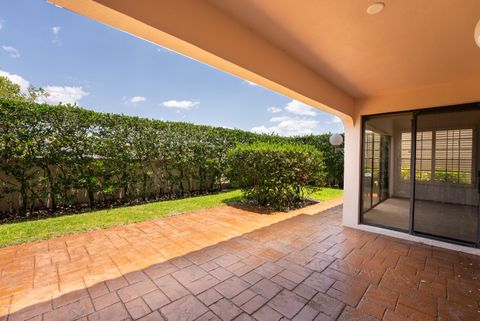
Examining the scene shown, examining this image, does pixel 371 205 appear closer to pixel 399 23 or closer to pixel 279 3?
pixel 399 23

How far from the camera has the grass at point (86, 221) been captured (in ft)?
11.8

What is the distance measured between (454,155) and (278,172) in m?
3.46

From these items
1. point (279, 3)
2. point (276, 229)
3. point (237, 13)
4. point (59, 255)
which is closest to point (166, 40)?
point (237, 13)

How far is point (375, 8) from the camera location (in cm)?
171

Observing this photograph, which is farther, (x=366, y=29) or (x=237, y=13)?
(x=366, y=29)

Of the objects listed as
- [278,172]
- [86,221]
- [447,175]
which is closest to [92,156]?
[86,221]

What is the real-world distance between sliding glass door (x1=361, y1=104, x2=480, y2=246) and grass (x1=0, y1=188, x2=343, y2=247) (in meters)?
4.42

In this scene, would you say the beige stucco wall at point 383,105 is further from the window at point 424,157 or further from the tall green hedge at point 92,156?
the tall green hedge at point 92,156

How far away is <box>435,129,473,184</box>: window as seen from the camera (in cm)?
361

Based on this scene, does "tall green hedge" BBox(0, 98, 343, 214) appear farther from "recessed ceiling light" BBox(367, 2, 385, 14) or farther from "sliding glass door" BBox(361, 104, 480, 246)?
"recessed ceiling light" BBox(367, 2, 385, 14)

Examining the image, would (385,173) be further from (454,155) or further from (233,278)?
(233,278)

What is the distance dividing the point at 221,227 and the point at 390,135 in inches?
171

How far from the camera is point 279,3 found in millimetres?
1704

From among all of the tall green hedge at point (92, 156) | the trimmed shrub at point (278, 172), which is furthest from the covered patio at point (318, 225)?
the tall green hedge at point (92, 156)
